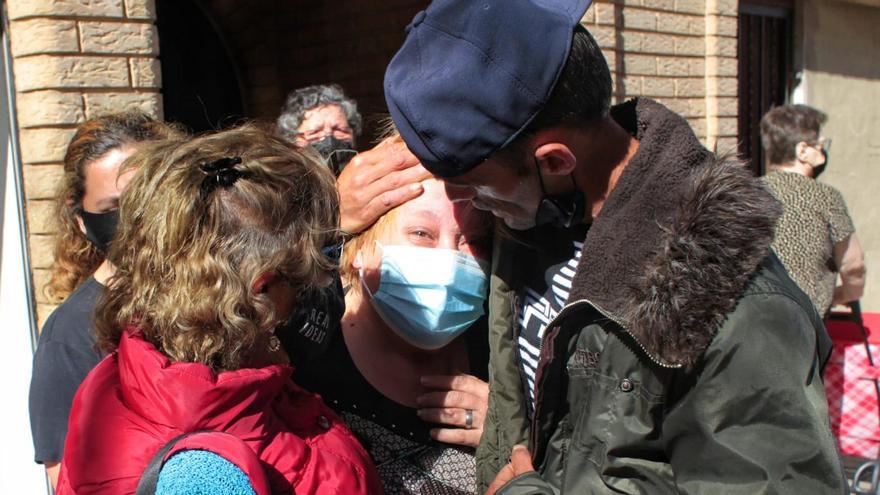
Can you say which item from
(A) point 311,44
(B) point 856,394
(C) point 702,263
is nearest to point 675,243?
(C) point 702,263

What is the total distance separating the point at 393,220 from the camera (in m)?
1.90

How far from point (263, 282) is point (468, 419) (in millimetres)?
707

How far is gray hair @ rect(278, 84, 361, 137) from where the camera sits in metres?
3.91

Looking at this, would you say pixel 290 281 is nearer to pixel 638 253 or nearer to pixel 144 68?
pixel 638 253

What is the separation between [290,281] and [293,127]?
8.72 feet

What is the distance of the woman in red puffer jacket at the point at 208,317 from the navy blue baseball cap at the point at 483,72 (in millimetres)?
265

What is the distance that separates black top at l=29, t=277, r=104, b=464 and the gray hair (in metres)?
2.15

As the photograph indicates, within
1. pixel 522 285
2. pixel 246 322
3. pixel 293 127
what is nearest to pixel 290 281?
pixel 246 322

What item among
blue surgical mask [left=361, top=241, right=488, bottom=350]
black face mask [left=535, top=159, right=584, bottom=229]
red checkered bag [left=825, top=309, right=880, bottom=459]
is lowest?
red checkered bag [left=825, top=309, right=880, bottom=459]

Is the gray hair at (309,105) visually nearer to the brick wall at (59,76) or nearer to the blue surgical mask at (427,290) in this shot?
the brick wall at (59,76)

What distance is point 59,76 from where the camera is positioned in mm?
2840

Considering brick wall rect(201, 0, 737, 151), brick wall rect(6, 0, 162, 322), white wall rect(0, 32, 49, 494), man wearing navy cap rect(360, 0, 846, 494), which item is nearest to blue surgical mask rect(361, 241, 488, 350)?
man wearing navy cap rect(360, 0, 846, 494)

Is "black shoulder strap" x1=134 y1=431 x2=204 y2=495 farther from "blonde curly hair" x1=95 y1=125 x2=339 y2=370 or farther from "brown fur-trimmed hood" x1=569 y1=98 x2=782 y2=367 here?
"brown fur-trimmed hood" x1=569 y1=98 x2=782 y2=367

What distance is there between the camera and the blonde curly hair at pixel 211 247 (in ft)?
4.08
